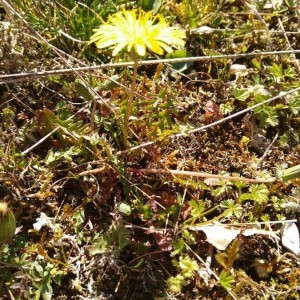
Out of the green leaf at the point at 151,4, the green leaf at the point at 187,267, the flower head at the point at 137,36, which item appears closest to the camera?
the flower head at the point at 137,36

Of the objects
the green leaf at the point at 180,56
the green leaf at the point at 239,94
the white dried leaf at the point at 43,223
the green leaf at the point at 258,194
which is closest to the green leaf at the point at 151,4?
the green leaf at the point at 180,56

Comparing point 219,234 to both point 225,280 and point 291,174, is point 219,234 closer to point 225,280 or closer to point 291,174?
point 225,280

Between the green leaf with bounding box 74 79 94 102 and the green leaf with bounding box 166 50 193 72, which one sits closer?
the green leaf with bounding box 74 79 94 102

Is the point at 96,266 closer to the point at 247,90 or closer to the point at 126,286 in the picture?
the point at 126,286

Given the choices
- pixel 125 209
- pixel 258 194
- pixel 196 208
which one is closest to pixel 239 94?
pixel 258 194

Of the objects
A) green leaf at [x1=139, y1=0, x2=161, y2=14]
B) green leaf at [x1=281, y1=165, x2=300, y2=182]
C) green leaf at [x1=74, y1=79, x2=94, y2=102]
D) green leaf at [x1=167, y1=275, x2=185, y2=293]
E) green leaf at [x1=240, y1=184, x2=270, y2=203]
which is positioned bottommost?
green leaf at [x1=167, y1=275, x2=185, y2=293]

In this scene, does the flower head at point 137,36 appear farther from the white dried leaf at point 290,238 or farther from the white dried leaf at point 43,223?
the white dried leaf at point 290,238

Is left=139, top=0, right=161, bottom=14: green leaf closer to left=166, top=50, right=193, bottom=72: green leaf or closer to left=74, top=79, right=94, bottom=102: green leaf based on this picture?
left=166, top=50, right=193, bottom=72: green leaf

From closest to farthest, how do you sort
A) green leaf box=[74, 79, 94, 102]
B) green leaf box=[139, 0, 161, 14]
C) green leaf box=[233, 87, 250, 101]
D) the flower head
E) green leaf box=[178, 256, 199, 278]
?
the flower head < green leaf box=[178, 256, 199, 278] < green leaf box=[74, 79, 94, 102] < green leaf box=[233, 87, 250, 101] < green leaf box=[139, 0, 161, 14]

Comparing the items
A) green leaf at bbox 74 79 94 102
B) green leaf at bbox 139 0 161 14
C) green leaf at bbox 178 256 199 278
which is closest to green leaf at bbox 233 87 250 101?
green leaf at bbox 139 0 161 14
